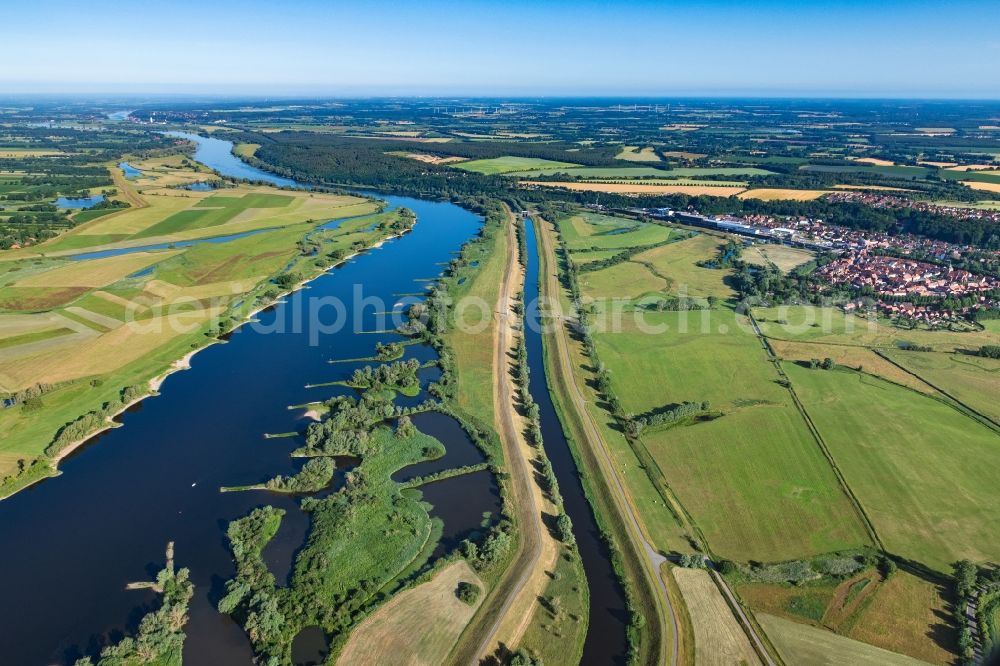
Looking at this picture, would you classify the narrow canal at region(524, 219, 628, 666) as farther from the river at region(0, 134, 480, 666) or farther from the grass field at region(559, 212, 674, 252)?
the grass field at region(559, 212, 674, 252)

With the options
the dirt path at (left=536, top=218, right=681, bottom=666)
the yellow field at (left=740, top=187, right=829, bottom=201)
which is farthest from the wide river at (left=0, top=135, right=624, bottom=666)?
the yellow field at (left=740, top=187, right=829, bottom=201)

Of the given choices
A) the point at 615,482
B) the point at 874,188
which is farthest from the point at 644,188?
the point at 615,482

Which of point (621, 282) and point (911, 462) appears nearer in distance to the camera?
point (911, 462)

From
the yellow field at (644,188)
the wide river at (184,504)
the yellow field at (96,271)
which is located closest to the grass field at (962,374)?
the wide river at (184,504)

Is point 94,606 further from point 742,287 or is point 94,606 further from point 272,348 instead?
point 742,287

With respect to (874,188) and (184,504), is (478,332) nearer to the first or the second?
(184,504)

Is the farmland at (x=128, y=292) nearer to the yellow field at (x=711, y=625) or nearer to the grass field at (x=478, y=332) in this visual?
the grass field at (x=478, y=332)
